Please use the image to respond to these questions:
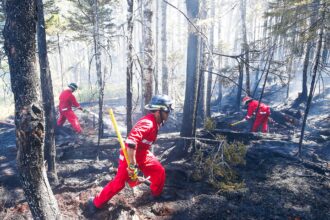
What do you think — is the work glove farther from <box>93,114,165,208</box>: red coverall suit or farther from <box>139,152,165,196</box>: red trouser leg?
<box>139,152,165,196</box>: red trouser leg

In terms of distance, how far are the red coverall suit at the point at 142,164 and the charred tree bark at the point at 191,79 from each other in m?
2.49

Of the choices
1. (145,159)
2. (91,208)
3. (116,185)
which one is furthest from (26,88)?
(91,208)

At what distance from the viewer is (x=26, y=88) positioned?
3.13 metres

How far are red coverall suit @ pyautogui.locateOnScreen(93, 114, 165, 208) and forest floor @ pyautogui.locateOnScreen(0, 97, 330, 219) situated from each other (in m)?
0.30

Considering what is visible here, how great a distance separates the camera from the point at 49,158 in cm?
627

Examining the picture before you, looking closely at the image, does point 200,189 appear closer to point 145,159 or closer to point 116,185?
point 145,159

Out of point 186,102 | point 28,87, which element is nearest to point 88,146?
→ point 186,102

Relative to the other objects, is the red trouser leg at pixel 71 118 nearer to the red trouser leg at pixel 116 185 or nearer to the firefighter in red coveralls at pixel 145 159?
the firefighter in red coveralls at pixel 145 159

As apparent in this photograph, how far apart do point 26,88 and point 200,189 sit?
4065 mm

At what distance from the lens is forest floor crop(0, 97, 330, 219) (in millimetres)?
4828

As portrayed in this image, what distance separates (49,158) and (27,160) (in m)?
3.24

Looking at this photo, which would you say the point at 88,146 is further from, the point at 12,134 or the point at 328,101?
the point at 328,101

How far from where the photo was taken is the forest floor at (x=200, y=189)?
15.8 feet

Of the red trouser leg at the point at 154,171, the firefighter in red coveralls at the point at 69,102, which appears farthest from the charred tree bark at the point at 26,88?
the firefighter in red coveralls at the point at 69,102
